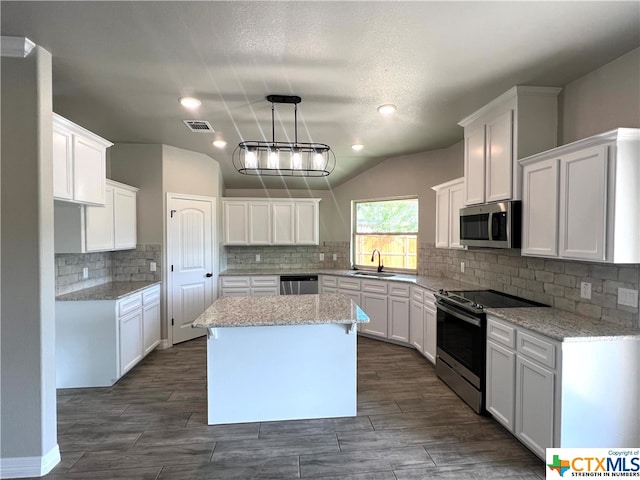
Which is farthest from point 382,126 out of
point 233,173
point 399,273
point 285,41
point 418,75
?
point 233,173

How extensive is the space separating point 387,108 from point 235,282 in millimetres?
3394

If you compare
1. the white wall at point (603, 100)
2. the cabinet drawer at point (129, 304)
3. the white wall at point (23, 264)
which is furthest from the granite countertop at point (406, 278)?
the white wall at point (23, 264)

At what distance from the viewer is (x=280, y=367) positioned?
103 inches

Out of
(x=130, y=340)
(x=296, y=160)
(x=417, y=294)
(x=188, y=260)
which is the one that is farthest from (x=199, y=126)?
(x=417, y=294)

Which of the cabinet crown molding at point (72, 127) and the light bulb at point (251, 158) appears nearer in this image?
the cabinet crown molding at point (72, 127)

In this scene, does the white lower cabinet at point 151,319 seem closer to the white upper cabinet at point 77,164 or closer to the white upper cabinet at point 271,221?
the white upper cabinet at point 77,164

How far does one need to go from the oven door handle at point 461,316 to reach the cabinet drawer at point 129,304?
3223 millimetres

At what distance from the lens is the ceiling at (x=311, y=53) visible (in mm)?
1742

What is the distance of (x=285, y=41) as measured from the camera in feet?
6.55

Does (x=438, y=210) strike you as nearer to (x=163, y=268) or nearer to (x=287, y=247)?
(x=287, y=247)

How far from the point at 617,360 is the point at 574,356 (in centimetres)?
30

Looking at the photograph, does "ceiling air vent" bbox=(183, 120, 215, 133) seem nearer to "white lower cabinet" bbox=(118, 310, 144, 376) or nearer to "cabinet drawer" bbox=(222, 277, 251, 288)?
"white lower cabinet" bbox=(118, 310, 144, 376)

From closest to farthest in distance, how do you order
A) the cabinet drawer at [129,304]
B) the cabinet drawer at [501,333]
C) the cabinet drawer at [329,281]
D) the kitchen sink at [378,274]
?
the cabinet drawer at [501,333], the cabinet drawer at [129,304], the kitchen sink at [378,274], the cabinet drawer at [329,281]

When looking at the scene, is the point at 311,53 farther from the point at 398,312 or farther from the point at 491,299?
the point at 398,312
